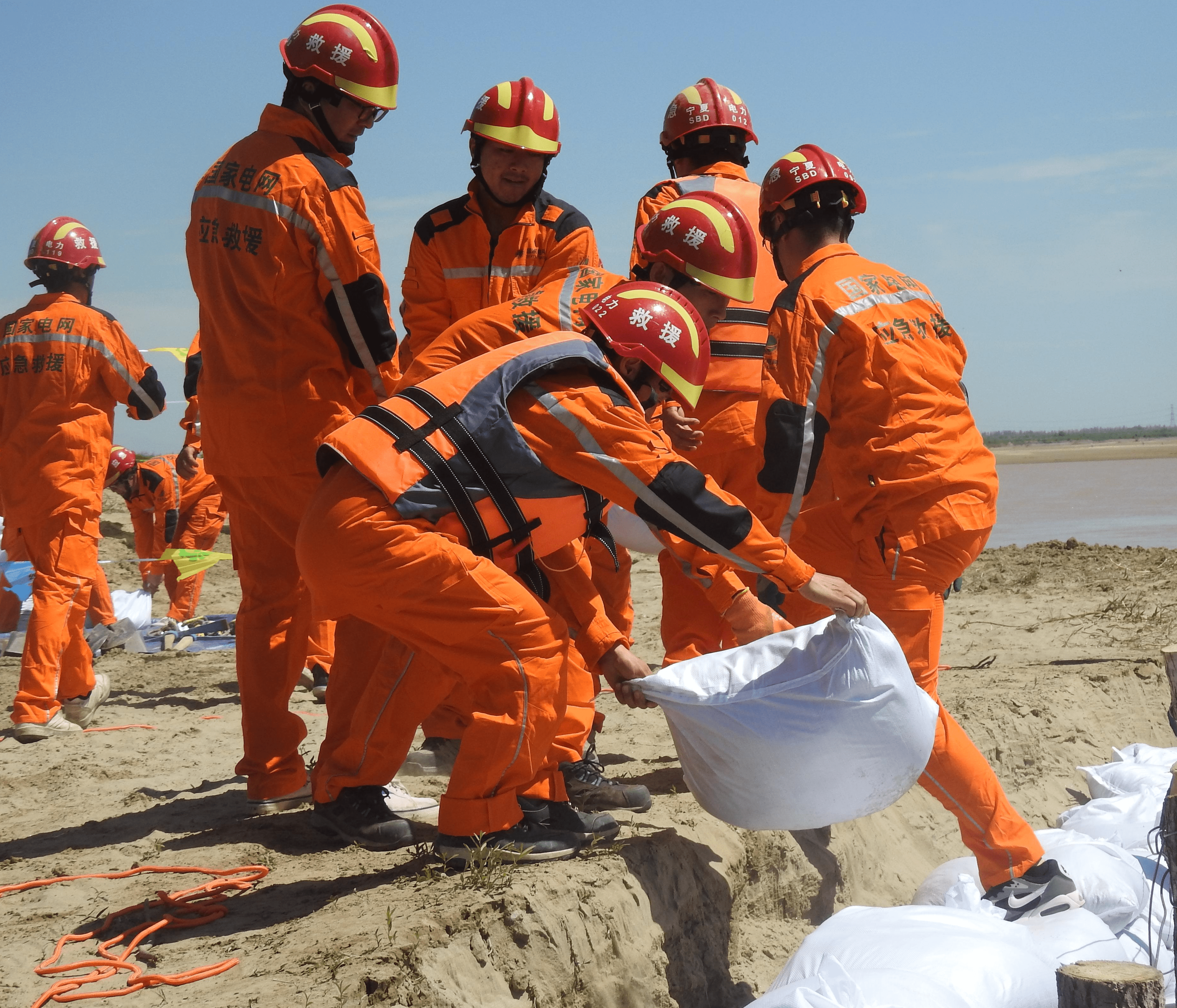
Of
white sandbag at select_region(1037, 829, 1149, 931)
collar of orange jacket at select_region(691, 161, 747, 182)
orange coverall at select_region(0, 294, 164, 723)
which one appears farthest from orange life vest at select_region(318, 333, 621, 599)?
orange coverall at select_region(0, 294, 164, 723)

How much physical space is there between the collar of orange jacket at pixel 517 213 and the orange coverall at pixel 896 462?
45.3 inches

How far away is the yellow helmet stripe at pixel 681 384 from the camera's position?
3381mm

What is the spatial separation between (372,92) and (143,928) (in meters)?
2.68

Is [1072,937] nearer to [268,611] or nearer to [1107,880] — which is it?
[1107,880]

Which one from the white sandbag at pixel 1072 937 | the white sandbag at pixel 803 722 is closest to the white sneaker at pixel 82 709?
the white sandbag at pixel 803 722

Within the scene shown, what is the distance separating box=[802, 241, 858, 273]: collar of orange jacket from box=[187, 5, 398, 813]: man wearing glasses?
1.39 metres

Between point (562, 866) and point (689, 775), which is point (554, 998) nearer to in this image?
point (562, 866)

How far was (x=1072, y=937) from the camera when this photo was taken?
3.58 metres

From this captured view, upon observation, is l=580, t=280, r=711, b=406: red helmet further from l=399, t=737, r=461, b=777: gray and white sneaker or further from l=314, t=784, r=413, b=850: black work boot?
l=399, t=737, r=461, b=777: gray and white sneaker

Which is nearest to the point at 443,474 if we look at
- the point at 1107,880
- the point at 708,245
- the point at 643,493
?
the point at 643,493

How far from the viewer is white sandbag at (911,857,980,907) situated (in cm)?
423

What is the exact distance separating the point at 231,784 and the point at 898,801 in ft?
9.10

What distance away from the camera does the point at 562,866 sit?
Result: 3.43 meters

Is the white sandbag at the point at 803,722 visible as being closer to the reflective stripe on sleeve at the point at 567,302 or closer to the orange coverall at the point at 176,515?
the reflective stripe on sleeve at the point at 567,302
